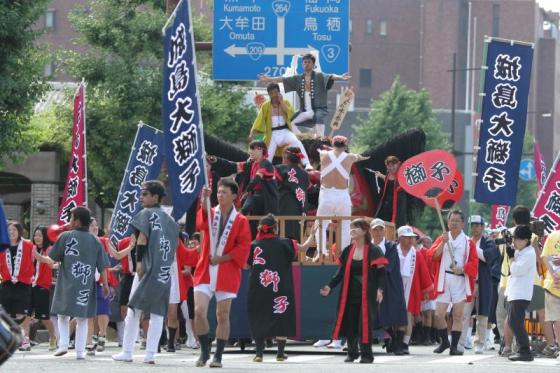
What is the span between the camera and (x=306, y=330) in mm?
20234

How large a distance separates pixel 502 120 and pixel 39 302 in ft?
22.1

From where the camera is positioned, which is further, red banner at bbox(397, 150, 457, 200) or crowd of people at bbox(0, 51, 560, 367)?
red banner at bbox(397, 150, 457, 200)

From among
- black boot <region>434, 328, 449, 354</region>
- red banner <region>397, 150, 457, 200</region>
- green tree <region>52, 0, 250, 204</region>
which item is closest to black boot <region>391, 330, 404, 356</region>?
black boot <region>434, 328, 449, 354</region>

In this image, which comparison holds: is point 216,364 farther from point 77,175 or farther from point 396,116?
point 396,116

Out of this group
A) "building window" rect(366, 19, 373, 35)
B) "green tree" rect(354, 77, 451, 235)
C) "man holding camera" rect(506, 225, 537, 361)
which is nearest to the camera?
"man holding camera" rect(506, 225, 537, 361)

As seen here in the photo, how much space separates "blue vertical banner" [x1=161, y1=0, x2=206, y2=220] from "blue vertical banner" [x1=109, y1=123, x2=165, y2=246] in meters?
7.22

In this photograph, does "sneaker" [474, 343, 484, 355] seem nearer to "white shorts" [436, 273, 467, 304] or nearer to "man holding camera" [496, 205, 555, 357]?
"man holding camera" [496, 205, 555, 357]

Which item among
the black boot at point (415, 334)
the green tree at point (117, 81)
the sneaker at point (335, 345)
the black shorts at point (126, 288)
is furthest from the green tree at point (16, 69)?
the sneaker at point (335, 345)

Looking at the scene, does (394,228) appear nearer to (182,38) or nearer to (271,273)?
(271,273)

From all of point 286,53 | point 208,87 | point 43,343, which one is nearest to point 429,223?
point 208,87

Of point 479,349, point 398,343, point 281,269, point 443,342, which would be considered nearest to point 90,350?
point 281,269

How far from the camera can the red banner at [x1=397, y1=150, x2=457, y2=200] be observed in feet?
66.3

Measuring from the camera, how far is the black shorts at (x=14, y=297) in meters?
21.2

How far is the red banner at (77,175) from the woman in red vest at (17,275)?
5.28 ft
